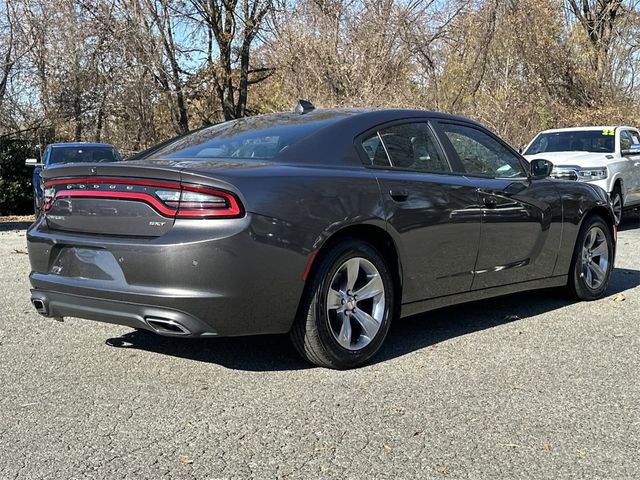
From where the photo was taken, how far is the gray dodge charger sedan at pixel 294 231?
13.0 ft

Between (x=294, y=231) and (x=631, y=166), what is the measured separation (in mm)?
10843

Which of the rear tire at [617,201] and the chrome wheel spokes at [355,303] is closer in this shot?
the chrome wheel spokes at [355,303]

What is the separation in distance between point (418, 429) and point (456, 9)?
69.9ft

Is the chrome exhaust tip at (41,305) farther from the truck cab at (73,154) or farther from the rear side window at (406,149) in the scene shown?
the truck cab at (73,154)

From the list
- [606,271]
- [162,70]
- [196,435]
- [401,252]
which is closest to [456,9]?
[162,70]

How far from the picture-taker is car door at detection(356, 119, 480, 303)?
15.6 feet

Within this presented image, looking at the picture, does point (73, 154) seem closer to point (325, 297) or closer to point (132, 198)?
point (132, 198)

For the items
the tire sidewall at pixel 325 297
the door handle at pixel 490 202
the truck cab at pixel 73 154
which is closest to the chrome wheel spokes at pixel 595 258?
the door handle at pixel 490 202

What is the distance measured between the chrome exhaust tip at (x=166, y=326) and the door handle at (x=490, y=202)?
2425mm

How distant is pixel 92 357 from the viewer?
4.82m

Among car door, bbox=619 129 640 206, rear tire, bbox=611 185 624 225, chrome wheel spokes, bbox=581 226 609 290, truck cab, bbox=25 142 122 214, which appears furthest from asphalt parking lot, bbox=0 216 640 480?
truck cab, bbox=25 142 122 214

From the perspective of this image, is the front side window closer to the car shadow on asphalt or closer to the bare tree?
the car shadow on asphalt

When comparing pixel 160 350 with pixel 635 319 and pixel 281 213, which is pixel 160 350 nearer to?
pixel 281 213

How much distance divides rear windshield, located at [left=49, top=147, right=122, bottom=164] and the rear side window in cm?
1135
